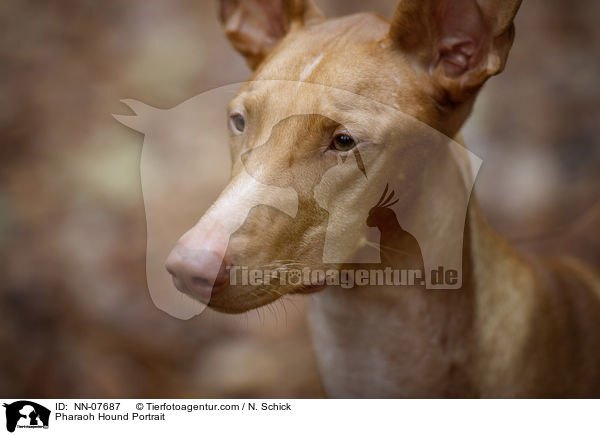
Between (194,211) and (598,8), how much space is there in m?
1.65

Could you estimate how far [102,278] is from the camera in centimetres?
236

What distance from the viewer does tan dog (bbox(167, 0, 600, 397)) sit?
1.06m

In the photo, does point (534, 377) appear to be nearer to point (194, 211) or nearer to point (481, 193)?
point (194, 211)

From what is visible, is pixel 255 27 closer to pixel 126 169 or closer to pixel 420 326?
pixel 126 169

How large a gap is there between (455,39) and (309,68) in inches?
12.0

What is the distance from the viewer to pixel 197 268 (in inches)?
36.6

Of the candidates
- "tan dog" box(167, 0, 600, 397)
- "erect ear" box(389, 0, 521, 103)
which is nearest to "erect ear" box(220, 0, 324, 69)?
"tan dog" box(167, 0, 600, 397)

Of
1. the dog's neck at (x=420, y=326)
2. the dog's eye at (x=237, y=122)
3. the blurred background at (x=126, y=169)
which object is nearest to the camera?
the dog's eye at (x=237, y=122)

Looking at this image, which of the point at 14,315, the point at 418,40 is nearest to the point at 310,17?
the point at 418,40

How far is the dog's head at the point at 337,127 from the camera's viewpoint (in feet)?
3.43
